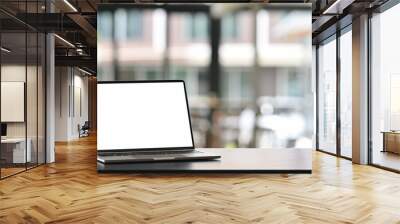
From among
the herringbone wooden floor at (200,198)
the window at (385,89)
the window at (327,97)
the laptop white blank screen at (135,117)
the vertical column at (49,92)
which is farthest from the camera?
the window at (327,97)

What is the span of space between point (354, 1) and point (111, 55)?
4101 millimetres

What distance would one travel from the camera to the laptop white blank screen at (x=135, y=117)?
6059 mm

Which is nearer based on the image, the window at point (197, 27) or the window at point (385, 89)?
the window at point (197, 27)

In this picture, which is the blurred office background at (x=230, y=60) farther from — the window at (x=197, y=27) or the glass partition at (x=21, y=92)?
the glass partition at (x=21, y=92)

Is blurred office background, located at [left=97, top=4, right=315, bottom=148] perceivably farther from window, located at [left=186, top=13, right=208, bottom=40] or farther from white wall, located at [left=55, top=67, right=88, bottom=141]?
white wall, located at [left=55, top=67, right=88, bottom=141]

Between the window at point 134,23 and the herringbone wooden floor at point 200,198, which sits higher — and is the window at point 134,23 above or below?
above

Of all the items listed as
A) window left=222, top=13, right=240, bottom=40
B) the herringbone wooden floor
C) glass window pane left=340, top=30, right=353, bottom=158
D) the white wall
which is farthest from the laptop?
the white wall

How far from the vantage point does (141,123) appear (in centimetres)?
606

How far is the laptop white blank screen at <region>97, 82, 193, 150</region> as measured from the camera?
6.06 metres

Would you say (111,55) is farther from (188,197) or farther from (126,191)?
(188,197)

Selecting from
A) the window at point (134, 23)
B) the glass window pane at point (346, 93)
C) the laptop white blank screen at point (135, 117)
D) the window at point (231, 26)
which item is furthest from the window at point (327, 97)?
the window at point (134, 23)

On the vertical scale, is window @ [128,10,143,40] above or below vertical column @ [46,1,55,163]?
above

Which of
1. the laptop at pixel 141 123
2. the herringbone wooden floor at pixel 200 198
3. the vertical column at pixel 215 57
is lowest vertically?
the herringbone wooden floor at pixel 200 198

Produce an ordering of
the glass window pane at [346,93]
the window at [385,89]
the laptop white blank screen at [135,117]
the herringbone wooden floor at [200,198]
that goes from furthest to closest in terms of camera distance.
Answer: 1. the glass window pane at [346,93]
2. the window at [385,89]
3. the laptop white blank screen at [135,117]
4. the herringbone wooden floor at [200,198]
